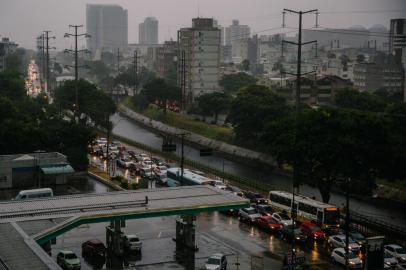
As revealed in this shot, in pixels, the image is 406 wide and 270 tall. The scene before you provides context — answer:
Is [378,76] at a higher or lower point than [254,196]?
higher

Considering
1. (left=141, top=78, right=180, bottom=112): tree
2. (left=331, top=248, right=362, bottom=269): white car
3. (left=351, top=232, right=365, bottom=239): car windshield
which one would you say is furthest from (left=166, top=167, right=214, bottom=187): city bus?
(left=141, top=78, right=180, bottom=112): tree

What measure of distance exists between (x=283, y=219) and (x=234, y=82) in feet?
196

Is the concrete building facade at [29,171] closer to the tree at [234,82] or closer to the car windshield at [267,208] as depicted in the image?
the car windshield at [267,208]

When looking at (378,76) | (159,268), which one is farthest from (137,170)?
(378,76)

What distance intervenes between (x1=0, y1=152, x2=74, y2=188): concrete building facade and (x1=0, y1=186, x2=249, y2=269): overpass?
1104 centimetres

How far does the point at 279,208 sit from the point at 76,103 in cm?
2627

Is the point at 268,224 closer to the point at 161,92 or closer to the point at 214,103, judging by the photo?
the point at 214,103

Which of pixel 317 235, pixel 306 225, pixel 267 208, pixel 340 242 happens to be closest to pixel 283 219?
pixel 306 225

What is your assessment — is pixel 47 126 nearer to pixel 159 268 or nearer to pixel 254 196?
pixel 254 196

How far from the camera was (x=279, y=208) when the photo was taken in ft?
94.4

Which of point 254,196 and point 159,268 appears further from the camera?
point 254,196

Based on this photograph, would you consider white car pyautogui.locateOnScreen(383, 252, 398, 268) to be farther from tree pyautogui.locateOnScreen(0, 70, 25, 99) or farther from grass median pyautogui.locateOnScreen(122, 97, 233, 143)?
tree pyautogui.locateOnScreen(0, 70, 25, 99)

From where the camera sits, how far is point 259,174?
42656 millimetres

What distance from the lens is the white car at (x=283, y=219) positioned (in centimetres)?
2512
